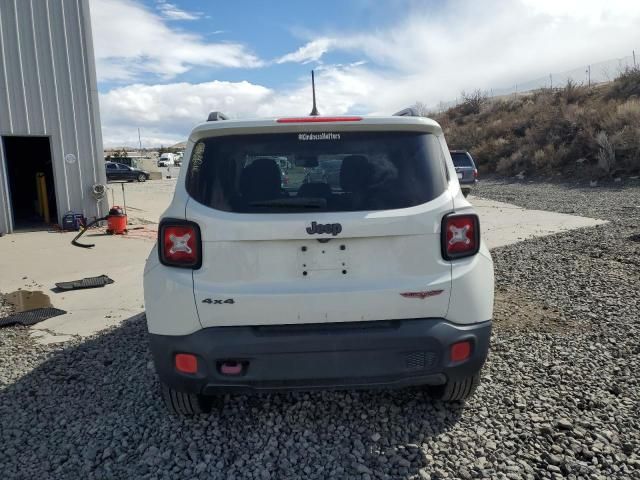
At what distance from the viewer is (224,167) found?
108 inches

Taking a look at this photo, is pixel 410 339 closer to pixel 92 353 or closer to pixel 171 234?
pixel 171 234

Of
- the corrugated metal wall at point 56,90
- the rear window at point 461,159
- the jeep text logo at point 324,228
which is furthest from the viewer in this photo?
the rear window at point 461,159

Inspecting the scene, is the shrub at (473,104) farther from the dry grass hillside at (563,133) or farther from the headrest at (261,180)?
the headrest at (261,180)

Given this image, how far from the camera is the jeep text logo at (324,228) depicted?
2.62 m

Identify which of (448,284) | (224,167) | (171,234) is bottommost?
(448,284)

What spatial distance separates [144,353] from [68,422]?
1.09 metres

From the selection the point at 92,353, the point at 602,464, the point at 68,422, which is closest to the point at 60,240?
the point at 92,353

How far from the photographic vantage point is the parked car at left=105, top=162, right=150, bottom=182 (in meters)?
36.3

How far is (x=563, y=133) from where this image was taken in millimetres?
26078

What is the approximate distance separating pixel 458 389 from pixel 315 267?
1.28 metres

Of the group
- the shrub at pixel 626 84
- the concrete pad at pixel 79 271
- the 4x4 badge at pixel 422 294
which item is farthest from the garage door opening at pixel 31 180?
the shrub at pixel 626 84

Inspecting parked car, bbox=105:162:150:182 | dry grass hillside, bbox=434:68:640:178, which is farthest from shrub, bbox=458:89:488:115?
parked car, bbox=105:162:150:182

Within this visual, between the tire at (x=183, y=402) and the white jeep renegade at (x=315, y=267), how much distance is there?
0.96ft

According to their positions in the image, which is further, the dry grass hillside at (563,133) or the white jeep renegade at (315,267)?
the dry grass hillside at (563,133)
